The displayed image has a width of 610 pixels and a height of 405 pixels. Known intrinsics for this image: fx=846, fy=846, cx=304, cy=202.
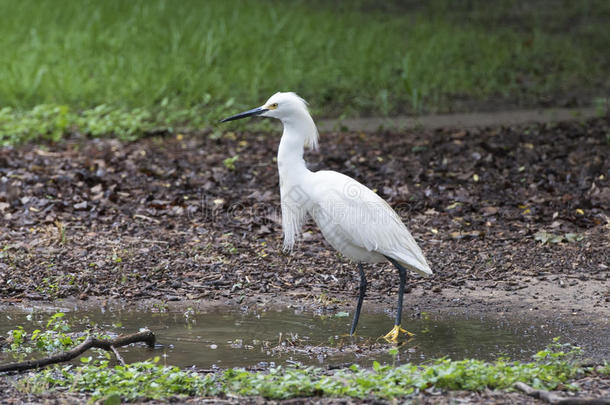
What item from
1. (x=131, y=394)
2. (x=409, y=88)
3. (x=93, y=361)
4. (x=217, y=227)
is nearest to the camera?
(x=131, y=394)

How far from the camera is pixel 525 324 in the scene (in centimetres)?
545

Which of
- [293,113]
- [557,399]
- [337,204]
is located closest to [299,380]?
[557,399]

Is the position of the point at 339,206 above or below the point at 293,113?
below

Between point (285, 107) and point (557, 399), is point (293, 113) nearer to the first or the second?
point (285, 107)

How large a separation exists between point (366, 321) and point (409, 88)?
7.18 metres

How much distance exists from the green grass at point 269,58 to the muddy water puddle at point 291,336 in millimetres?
5749

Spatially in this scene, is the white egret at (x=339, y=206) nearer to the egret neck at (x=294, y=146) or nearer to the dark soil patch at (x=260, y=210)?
the egret neck at (x=294, y=146)

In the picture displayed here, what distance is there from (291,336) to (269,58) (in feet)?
30.7

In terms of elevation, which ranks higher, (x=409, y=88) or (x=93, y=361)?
Result: (x=409, y=88)

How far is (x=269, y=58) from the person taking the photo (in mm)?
13961

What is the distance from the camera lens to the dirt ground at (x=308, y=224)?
238 inches

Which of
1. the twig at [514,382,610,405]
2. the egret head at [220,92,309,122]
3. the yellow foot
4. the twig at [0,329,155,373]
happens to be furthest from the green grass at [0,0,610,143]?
the twig at [514,382,610,405]

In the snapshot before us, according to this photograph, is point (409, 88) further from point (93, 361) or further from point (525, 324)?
point (93, 361)

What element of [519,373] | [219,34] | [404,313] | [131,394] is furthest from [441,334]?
[219,34]
